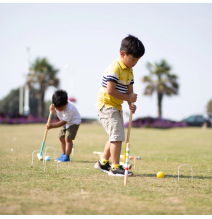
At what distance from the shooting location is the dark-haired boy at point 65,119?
19.3 ft

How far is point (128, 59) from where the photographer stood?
166 inches

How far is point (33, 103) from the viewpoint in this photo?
6919 cm

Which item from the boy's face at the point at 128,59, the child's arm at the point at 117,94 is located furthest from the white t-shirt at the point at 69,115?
the boy's face at the point at 128,59

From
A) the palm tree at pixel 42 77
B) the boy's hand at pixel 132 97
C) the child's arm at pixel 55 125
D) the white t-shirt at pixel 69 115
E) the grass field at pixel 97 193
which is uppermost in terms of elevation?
the palm tree at pixel 42 77

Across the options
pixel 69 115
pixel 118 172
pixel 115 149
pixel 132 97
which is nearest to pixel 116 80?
pixel 132 97

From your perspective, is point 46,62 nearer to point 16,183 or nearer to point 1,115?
point 1,115

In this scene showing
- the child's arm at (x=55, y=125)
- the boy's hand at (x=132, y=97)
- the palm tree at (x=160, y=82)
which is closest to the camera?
the boy's hand at (x=132, y=97)

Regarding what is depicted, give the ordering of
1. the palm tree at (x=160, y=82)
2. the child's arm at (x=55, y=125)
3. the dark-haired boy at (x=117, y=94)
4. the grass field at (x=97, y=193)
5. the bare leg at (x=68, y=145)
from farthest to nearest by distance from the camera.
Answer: the palm tree at (x=160, y=82), the bare leg at (x=68, y=145), the child's arm at (x=55, y=125), the dark-haired boy at (x=117, y=94), the grass field at (x=97, y=193)

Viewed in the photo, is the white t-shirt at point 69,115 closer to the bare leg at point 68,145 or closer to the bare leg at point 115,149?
the bare leg at point 68,145

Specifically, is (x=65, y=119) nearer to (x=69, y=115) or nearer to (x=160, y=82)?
(x=69, y=115)

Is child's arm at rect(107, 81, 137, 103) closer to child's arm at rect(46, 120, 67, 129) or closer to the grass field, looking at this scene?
the grass field

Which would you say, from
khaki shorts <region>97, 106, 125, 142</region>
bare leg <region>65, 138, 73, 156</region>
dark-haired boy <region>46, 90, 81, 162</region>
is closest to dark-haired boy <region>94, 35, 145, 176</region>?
khaki shorts <region>97, 106, 125, 142</region>

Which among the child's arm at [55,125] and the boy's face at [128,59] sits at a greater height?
the boy's face at [128,59]

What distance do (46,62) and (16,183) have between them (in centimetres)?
3056
